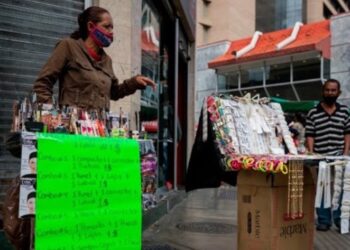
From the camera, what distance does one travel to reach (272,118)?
4.82 m

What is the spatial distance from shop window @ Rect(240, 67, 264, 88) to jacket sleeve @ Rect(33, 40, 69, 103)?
26.8 meters

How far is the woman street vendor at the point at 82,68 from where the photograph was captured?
11.8 ft

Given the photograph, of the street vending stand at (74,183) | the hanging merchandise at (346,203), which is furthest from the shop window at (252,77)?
the street vending stand at (74,183)

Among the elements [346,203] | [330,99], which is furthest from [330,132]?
[346,203]

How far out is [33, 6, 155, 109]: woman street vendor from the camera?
358cm

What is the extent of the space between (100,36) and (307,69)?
25142mm

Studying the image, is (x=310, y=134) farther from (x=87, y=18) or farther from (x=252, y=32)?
(x=252, y=32)

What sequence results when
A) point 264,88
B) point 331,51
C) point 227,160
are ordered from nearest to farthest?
1. point 227,160
2. point 331,51
3. point 264,88

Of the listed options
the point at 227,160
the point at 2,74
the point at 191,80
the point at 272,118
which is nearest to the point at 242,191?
the point at 227,160

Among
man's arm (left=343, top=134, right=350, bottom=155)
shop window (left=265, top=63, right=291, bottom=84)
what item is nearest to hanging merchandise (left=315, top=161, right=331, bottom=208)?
man's arm (left=343, top=134, right=350, bottom=155)

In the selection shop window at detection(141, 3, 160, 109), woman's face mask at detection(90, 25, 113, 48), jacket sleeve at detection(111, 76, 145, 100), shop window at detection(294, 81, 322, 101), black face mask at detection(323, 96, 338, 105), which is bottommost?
jacket sleeve at detection(111, 76, 145, 100)

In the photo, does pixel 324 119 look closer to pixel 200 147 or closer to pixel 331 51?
pixel 200 147

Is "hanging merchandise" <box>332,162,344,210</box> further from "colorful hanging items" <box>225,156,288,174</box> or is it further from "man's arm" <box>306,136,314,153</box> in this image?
"man's arm" <box>306,136,314,153</box>

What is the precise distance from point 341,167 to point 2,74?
339cm
